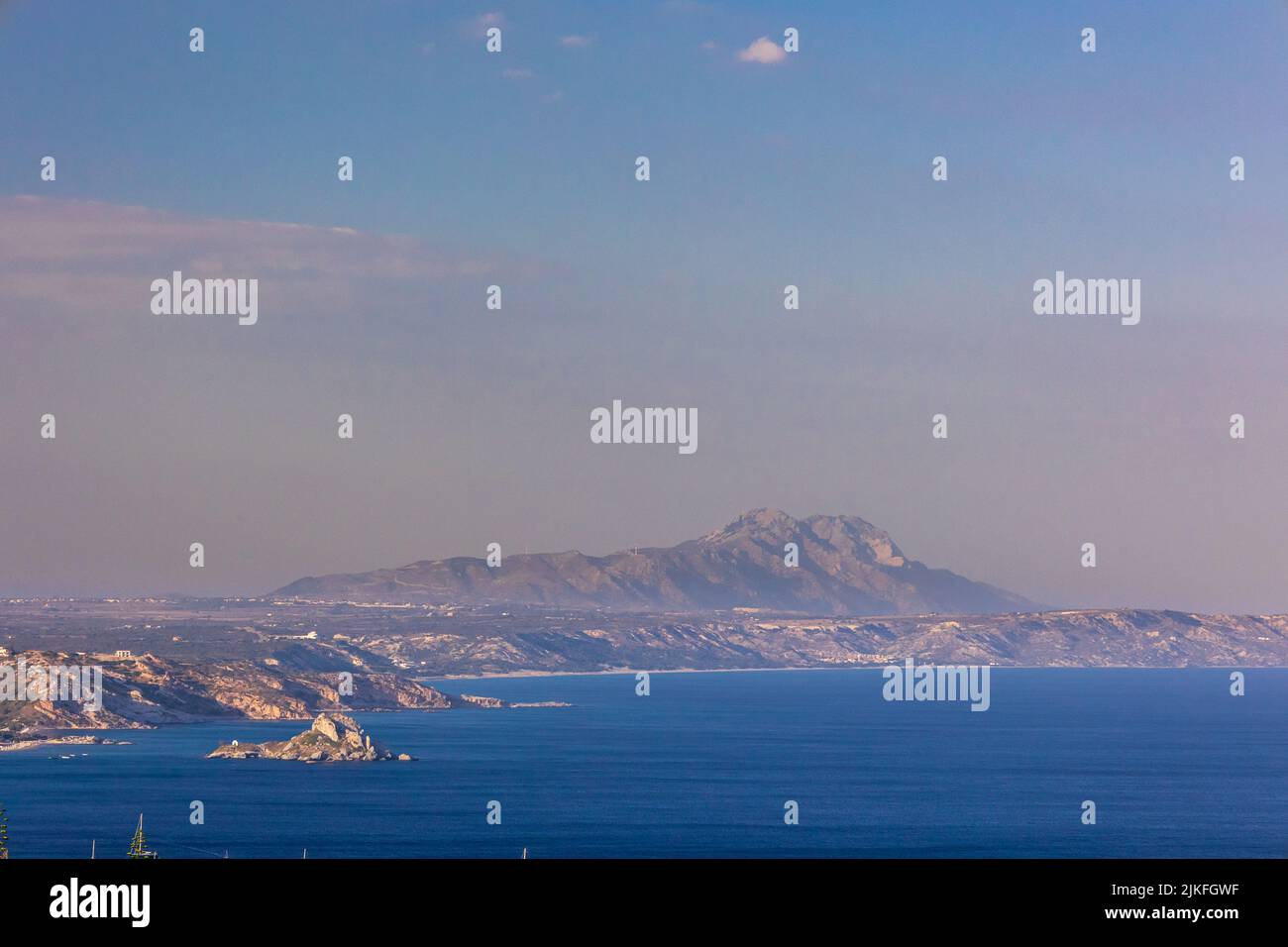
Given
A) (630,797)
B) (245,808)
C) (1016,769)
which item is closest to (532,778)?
(630,797)
